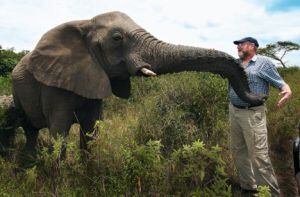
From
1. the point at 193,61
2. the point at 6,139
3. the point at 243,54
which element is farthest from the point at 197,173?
the point at 6,139

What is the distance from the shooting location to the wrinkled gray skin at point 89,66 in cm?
591

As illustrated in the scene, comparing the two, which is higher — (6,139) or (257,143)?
(257,143)

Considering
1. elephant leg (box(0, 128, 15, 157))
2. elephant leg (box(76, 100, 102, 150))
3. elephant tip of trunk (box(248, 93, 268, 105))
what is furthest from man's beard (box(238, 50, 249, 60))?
elephant leg (box(0, 128, 15, 157))

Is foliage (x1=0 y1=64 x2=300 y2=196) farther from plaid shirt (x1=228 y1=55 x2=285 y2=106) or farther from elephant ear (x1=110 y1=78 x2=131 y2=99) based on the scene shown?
plaid shirt (x1=228 y1=55 x2=285 y2=106)

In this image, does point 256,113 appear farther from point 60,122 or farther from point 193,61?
point 60,122

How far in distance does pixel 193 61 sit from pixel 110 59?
1.11 metres

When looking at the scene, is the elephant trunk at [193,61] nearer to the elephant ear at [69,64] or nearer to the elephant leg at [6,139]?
the elephant ear at [69,64]

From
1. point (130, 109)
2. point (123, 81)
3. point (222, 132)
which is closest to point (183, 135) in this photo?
point (222, 132)

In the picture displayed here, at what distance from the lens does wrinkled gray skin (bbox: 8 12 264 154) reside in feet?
19.4

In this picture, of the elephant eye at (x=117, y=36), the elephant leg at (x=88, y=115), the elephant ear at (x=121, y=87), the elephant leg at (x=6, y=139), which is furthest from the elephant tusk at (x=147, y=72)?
the elephant leg at (x=6, y=139)

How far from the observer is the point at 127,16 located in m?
6.41

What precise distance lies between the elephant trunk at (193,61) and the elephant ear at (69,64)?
681 mm

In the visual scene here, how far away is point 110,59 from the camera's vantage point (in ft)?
20.6

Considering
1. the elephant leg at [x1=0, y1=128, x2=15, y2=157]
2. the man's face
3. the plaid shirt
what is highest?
the man's face
